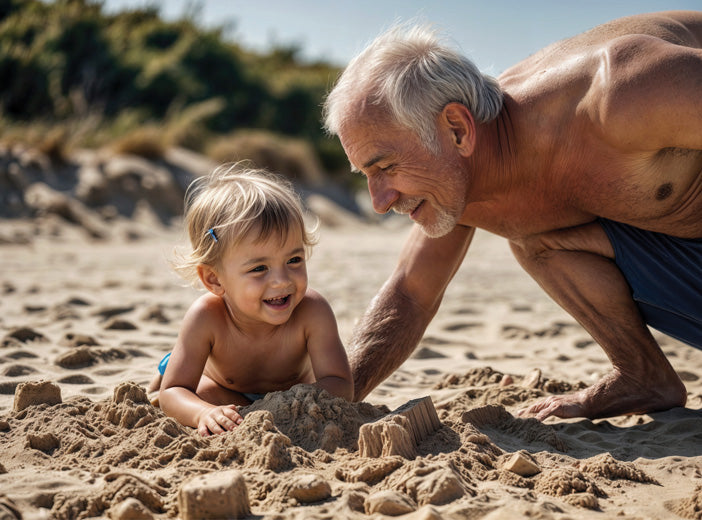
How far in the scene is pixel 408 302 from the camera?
11.1ft

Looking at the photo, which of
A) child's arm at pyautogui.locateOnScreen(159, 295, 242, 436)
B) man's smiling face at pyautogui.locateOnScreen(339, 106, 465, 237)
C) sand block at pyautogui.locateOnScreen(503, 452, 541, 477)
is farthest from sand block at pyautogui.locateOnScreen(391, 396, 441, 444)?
man's smiling face at pyautogui.locateOnScreen(339, 106, 465, 237)

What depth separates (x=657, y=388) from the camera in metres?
3.02

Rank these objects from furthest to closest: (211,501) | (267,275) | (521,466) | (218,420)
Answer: (267,275), (218,420), (521,466), (211,501)

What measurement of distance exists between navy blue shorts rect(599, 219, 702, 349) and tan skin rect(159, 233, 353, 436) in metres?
1.18

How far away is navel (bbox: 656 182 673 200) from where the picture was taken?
2883 mm

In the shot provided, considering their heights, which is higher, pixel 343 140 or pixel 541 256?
pixel 343 140

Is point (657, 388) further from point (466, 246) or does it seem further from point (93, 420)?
point (93, 420)

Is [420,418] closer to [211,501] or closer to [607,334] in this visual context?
[211,501]

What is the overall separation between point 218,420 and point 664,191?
6.02 feet

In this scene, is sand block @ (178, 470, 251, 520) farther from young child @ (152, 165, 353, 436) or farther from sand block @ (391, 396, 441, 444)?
young child @ (152, 165, 353, 436)

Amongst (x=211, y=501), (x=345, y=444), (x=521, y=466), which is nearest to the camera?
(x=211, y=501)

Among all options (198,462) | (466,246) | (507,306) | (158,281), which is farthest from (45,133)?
(198,462)

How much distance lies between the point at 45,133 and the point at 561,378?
9.53 metres

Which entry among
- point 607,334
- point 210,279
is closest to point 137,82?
point 210,279
